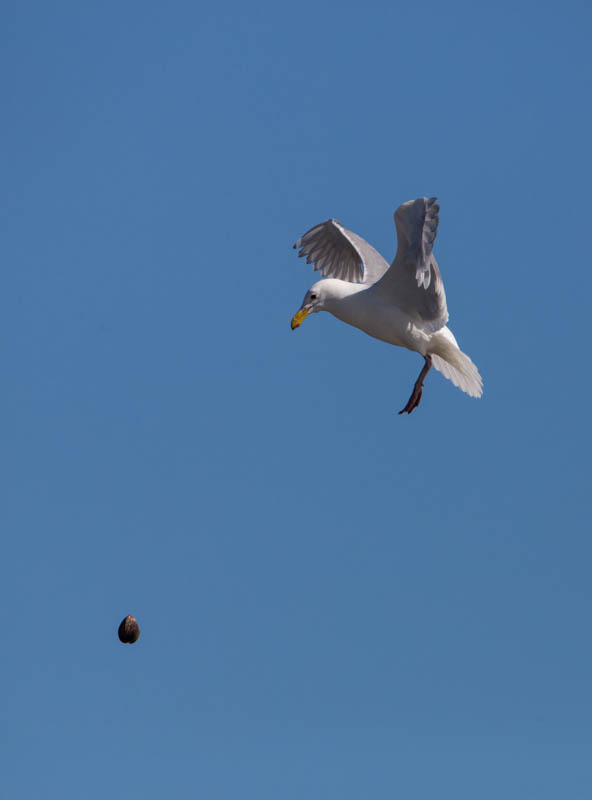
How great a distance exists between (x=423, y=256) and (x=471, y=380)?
92.6 inches

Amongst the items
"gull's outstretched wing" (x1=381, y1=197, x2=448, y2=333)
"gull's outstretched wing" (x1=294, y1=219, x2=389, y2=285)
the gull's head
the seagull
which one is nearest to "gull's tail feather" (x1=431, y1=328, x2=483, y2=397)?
the seagull

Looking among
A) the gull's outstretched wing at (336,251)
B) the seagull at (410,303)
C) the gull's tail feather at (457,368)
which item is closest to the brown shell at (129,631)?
the seagull at (410,303)

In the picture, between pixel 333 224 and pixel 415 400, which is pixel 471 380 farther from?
pixel 333 224

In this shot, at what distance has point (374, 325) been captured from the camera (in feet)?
47.4

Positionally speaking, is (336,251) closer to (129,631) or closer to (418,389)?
(418,389)

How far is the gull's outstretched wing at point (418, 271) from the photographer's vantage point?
13070 millimetres

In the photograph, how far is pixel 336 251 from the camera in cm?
1678

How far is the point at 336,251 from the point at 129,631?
5.82 m

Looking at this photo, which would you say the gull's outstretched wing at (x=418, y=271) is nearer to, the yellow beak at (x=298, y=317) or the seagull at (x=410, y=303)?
the seagull at (x=410, y=303)

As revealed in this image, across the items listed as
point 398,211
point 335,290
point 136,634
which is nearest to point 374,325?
point 335,290

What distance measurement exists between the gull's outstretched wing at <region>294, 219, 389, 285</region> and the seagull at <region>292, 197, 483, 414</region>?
43 centimetres

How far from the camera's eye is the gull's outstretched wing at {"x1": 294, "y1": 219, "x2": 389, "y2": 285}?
16.5 m

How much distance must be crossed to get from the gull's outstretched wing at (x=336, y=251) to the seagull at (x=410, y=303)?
0.43 meters

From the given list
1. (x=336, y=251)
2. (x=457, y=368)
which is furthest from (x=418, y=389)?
(x=336, y=251)
